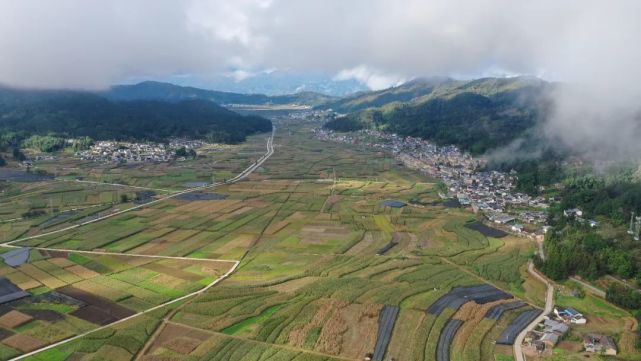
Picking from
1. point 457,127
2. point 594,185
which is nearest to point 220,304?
point 594,185

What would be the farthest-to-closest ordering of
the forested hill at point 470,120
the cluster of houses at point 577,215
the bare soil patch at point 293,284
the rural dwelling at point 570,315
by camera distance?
the forested hill at point 470,120
the cluster of houses at point 577,215
the bare soil patch at point 293,284
the rural dwelling at point 570,315

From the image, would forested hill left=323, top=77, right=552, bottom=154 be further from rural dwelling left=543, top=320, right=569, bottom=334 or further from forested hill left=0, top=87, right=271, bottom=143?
rural dwelling left=543, top=320, right=569, bottom=334

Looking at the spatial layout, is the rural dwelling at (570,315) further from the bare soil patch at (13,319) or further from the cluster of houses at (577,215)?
the bare soil patch at (13,319)

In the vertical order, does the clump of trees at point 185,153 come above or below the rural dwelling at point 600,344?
above

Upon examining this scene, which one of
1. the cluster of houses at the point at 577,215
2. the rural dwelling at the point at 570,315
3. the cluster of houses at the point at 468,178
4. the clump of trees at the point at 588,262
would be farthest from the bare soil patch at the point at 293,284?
the cluster of houses at the point at 577,215

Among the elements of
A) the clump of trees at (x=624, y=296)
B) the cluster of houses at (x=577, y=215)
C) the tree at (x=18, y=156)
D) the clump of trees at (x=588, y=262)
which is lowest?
the clump of trees at (x=624, y=296)

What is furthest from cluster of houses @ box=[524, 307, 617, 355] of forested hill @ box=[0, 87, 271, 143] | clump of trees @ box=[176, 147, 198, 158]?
forested hill @ box=[0, 87, 271, 143]

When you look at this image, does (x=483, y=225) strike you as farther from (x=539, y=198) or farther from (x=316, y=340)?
(x=316, y=340)

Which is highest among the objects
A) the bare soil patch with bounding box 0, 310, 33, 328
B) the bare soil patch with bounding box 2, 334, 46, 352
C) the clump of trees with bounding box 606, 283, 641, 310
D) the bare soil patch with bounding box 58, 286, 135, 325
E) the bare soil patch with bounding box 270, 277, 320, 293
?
the clump of trees with bounding box 606, 283, 641, 310
